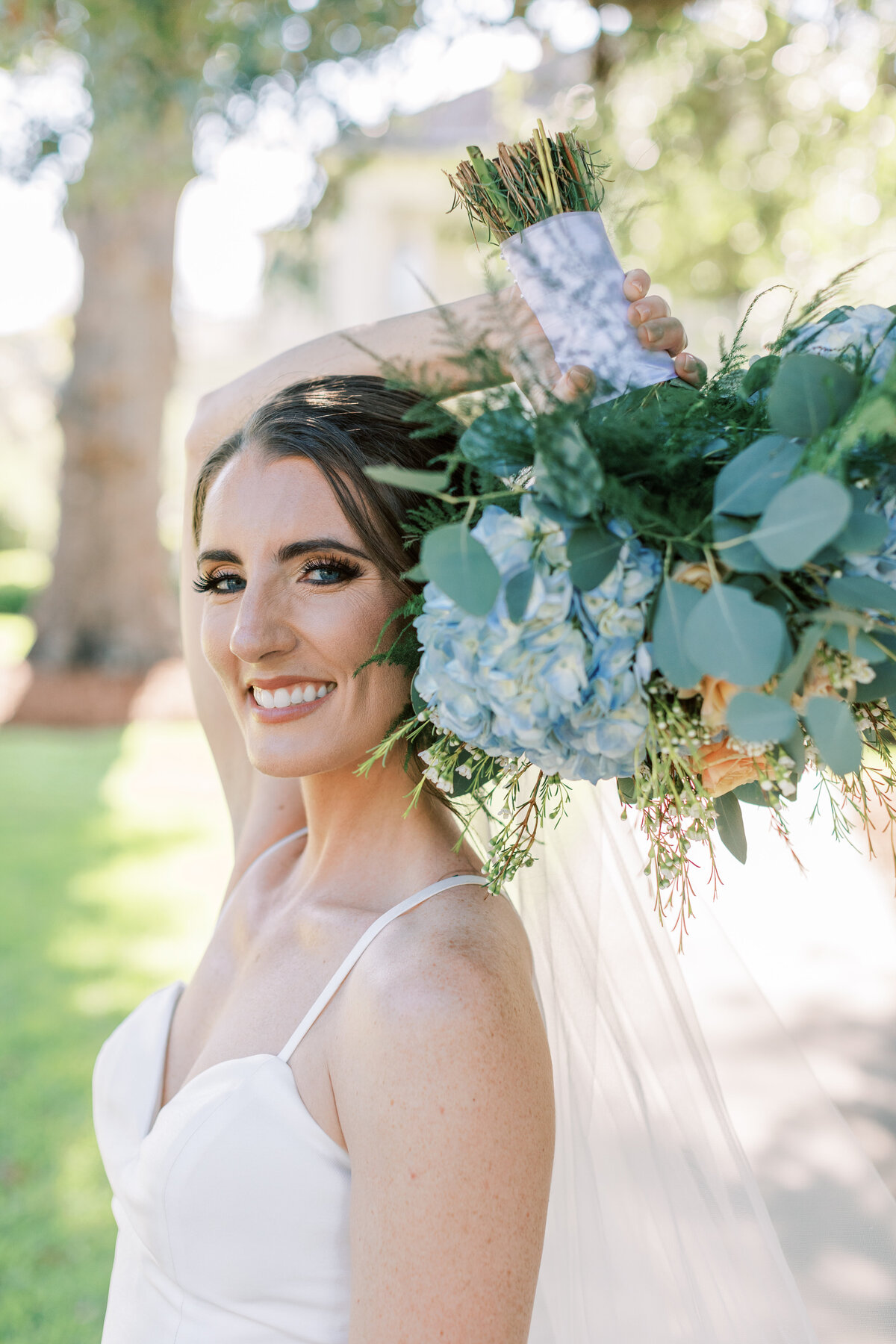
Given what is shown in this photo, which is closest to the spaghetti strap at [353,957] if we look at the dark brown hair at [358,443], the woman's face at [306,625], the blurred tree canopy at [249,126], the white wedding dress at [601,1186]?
the white wedding dress at [601,1186]

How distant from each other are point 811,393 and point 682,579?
235 mm

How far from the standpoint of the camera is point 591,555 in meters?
1.15

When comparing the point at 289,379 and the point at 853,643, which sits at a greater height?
the point at 289,379

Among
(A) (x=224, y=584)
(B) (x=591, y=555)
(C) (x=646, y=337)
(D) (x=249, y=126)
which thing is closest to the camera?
(B) (x=591, y=555)

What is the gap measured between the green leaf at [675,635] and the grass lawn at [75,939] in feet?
11.2

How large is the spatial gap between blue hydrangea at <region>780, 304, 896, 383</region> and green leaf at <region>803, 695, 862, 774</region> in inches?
13.9

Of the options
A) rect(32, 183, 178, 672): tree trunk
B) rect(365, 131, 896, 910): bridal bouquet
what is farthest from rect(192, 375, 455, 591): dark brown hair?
rect(32, 183, 178, 672): tree trunk

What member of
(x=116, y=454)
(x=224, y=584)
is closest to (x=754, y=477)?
(x=224, y=584)

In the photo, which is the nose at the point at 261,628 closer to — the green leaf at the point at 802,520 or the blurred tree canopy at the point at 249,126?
the green leaf at the point at 802,520

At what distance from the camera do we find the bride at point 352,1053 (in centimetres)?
139

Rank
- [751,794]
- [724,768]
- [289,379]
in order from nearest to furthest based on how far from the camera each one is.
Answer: [724,768]
[751,794]
[289,379]

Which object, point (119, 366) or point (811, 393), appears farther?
point (119, 366)

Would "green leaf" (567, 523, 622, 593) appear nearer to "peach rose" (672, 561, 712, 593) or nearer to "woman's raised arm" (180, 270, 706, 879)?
"peach rose" (672, 561, 712, 593)

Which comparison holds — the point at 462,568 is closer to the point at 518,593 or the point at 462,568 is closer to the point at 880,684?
the point at 518,593
